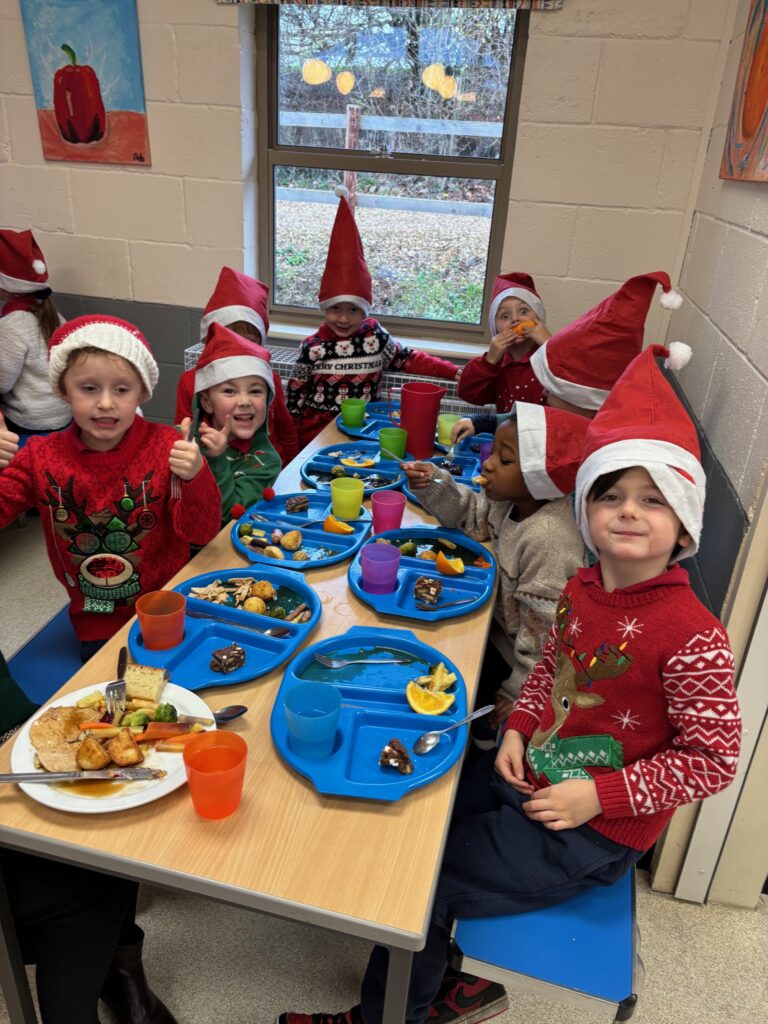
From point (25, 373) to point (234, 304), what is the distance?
3.59 ft

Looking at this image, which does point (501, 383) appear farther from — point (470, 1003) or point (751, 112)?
point (470, 1003)

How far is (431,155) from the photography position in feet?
10.9

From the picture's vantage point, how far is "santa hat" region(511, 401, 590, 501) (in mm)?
1592

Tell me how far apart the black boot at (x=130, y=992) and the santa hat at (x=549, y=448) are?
137 cm

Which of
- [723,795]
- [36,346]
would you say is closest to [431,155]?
[36,346]

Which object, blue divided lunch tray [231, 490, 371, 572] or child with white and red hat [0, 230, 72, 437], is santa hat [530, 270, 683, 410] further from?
child with white and red hat [0, 230, 72, 437]

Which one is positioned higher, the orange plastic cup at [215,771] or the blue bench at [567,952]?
the orange plastic cup at [215,771]

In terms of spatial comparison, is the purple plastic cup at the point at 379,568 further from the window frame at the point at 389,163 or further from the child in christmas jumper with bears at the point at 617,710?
the window frame at the point at 389,163

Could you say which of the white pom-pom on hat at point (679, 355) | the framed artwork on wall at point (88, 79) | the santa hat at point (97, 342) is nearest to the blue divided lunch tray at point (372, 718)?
the santa hat at point (97, 342)

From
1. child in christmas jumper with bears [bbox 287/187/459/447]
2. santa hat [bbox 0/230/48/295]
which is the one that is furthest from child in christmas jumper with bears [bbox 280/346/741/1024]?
santa hat [bbox 0/230/48/295]

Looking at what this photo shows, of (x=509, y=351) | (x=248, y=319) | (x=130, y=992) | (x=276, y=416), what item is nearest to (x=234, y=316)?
(x=248, y=319)

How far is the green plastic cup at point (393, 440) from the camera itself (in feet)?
7.45

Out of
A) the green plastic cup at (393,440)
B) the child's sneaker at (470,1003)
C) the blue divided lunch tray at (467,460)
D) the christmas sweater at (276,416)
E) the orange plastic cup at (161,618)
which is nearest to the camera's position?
the orange plastic cup at (161,618)

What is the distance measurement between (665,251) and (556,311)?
1.66 feet
